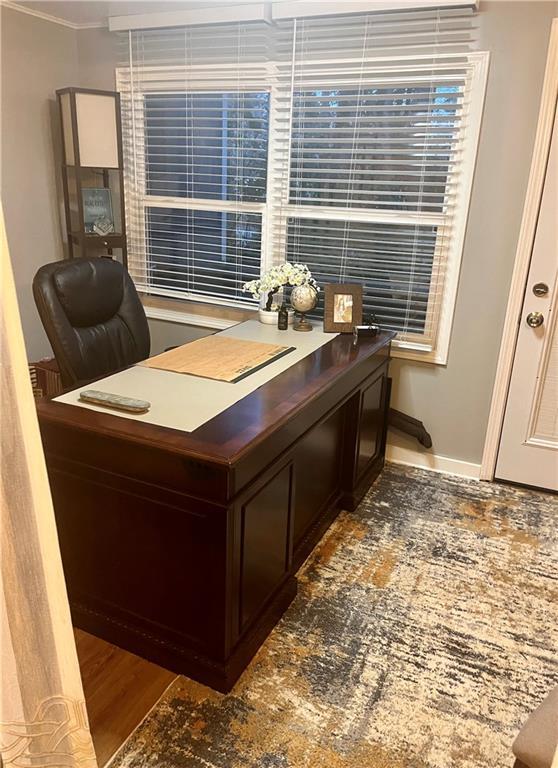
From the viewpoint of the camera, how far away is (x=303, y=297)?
2.76 metres

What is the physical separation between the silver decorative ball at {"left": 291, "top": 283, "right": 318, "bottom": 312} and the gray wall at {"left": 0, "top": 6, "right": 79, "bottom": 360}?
1.68m

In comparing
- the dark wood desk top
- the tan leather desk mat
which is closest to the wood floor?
the dark wood desk top

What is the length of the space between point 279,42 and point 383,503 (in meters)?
2.37

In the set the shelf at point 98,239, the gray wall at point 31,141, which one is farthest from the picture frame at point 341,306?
the gray wall at point 31,141

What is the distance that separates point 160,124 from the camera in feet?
10.8

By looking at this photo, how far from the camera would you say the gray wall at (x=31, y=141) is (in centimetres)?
307

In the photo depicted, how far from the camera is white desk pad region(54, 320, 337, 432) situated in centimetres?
166

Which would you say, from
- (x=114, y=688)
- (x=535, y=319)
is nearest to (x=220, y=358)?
(x=114, y=688)

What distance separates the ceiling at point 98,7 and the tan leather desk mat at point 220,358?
175 centimetres

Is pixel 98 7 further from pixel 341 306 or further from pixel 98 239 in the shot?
pixel 341 306

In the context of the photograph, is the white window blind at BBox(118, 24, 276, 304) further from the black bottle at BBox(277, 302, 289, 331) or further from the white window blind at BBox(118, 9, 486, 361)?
the black bottle at BBox(277, 302, 289, 331)

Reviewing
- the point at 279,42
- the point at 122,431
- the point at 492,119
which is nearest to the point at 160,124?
the point at 279,42

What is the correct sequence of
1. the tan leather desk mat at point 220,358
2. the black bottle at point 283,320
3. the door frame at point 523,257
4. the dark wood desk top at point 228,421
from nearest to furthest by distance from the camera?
the dark wood desk top at point 228,421
the tan leather desk mat at point 220,358
the door frame at point 523,257
the black bottle at point 283,320

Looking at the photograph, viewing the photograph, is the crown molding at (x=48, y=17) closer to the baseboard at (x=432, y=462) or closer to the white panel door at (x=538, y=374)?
the white panel door at (x=538, y=374)
